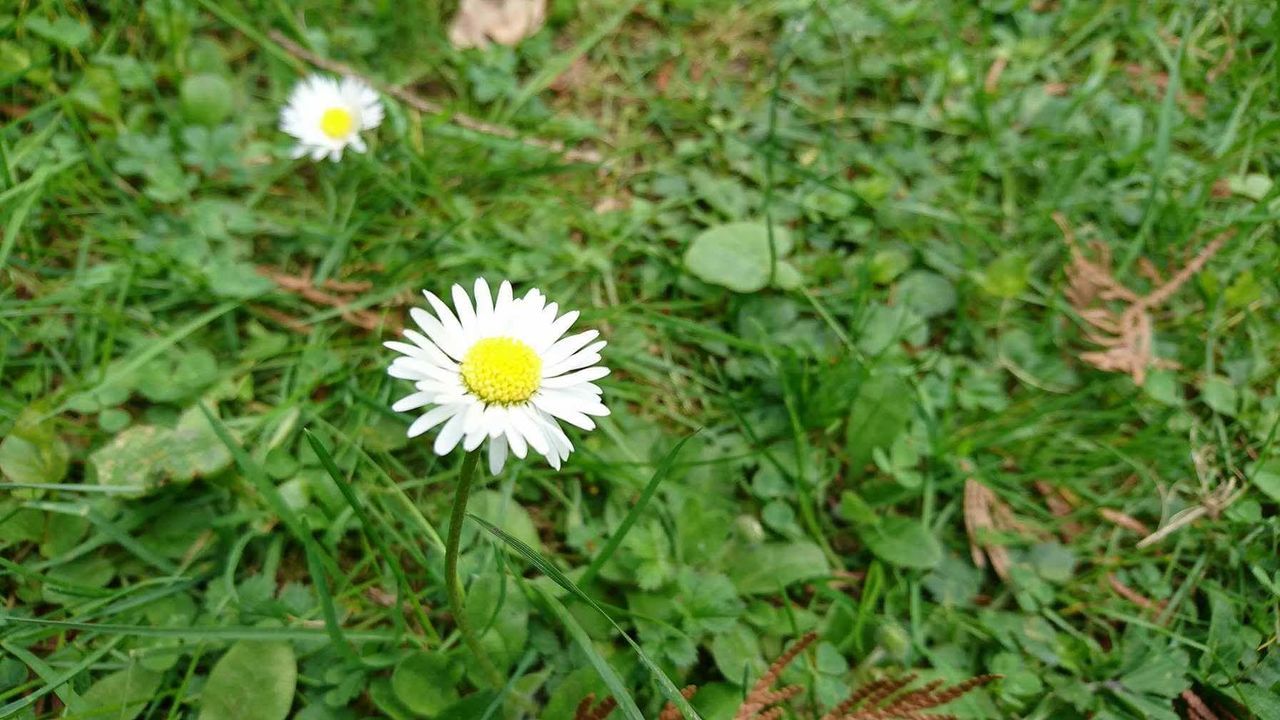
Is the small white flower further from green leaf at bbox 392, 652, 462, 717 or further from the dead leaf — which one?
green leaf at bbox 392, 652, 462, 717

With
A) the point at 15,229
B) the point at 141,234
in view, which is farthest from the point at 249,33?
the point at 15,229

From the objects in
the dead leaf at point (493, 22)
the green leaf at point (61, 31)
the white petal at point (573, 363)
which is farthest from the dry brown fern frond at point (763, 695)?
the green leaf at point (61, 31)

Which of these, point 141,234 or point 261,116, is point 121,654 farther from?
point 261,116

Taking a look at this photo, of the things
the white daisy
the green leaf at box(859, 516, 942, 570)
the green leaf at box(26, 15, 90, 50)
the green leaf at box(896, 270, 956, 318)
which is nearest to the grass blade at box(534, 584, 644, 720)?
the white daisy

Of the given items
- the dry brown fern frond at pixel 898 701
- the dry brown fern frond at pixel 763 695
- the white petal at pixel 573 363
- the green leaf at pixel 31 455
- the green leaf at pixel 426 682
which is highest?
the green leaf at pixel 31 455

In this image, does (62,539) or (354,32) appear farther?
(354,32)

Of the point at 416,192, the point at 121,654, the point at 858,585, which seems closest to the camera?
the point at 121,654

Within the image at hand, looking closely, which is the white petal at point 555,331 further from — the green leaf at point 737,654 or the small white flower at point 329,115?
the small white flower at point 329,115
